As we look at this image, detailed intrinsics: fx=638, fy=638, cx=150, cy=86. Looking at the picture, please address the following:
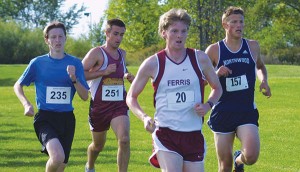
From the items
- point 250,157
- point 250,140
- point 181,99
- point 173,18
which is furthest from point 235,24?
point 181,99

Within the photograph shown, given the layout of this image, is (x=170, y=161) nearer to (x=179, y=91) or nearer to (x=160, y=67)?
(x=179, y=91)

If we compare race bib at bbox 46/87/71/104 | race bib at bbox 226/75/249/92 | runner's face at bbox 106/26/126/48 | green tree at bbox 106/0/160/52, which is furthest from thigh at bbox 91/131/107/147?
green tree at bbox 106/0/160/52

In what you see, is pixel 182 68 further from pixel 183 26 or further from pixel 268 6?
pixel 268 6

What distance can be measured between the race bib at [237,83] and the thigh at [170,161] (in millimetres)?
1761

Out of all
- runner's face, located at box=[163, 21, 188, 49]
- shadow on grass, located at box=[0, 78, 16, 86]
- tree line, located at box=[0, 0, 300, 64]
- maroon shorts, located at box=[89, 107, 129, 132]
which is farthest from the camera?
tree line, located at box=[0, 0, 300, 64]

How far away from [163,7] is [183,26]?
1950 inches

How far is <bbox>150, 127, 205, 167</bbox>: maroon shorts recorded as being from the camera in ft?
18.9

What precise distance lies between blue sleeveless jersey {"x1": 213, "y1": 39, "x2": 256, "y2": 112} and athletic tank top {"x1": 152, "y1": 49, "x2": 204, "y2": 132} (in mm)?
1540

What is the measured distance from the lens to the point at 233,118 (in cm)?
736

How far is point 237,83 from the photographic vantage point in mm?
7277

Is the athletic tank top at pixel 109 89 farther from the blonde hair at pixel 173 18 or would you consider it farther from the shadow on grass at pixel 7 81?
the shadow on grass at pixel 7 81

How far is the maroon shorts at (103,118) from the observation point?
8.32m

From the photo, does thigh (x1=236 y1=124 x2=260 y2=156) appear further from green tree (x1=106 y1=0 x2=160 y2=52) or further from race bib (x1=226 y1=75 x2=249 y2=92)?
green tree (x1=106 y1=0 x2=160 y2=52)

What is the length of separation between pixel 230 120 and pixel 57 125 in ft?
6.49
